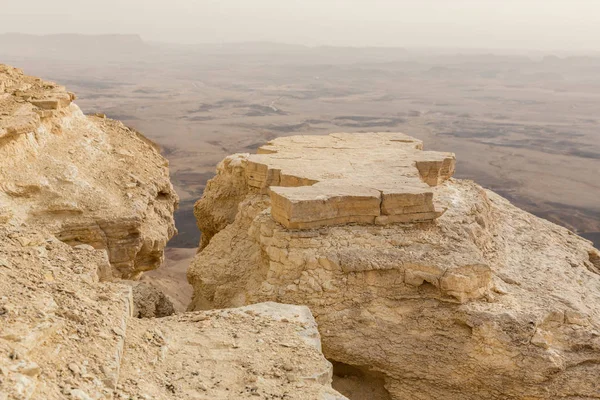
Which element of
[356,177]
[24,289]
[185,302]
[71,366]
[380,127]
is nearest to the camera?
[71,366]

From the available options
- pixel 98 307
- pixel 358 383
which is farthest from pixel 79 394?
pixel 358 383

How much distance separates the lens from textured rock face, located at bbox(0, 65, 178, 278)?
244 inches

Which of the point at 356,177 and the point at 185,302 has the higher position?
the point at 356,177

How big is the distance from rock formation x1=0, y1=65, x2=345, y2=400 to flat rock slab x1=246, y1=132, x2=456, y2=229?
4.45 ft

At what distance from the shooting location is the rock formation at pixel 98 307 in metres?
3.33

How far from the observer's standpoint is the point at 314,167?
25.2 ft

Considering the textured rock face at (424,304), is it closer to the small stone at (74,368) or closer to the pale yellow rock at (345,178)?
the pale yellow rock at (345,178)

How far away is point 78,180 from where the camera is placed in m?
6.66

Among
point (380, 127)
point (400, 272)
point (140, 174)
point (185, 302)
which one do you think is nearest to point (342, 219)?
point (400, 272)

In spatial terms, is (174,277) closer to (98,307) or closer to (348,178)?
(348,178)

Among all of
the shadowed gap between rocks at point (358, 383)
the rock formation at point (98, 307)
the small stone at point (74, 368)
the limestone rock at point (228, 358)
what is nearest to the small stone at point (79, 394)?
the rock formation at point (98, 307)

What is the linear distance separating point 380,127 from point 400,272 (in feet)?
107

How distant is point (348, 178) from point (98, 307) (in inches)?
153

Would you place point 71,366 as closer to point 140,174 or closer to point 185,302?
point 140,174
